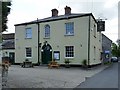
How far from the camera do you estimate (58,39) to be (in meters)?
32.2

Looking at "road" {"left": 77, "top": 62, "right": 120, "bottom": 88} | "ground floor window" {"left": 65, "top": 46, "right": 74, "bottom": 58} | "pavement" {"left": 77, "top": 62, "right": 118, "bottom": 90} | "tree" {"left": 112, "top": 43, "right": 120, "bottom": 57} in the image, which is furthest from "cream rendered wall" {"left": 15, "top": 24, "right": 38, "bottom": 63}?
"tree" {"left": 112, "top": 43, "right": 120, "bottom": 57}

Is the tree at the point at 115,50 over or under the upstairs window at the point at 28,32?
under

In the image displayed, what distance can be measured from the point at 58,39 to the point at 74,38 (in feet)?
7.42

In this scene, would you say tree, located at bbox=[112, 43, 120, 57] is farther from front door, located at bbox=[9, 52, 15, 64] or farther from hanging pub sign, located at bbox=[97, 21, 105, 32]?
hanging pub sign, located at bbox=[97, 21, 105, 32]

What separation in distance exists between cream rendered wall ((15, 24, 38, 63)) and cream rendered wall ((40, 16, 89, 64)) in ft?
8.06

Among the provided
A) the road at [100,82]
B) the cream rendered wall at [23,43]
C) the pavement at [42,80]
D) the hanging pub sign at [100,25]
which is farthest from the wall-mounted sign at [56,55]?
the road at [100,82]

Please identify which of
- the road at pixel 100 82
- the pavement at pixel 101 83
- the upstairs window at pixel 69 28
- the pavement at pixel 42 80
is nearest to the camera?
the pavement at pixel 42 80

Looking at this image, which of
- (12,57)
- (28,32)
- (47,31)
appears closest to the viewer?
(47,31)

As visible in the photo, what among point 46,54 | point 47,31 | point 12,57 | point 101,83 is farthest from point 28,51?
point 101,83

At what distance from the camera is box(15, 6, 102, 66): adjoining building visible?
→ 30441 millimetres

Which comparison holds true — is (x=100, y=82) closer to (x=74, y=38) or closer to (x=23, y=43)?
(x=74, y=38)

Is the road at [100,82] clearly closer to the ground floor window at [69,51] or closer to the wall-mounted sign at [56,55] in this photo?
the ground floor window at [69,51]

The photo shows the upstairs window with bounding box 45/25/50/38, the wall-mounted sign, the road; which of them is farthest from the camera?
the upstairs window with bounding box 45/25/50/38

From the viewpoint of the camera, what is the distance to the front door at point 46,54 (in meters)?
33.0
